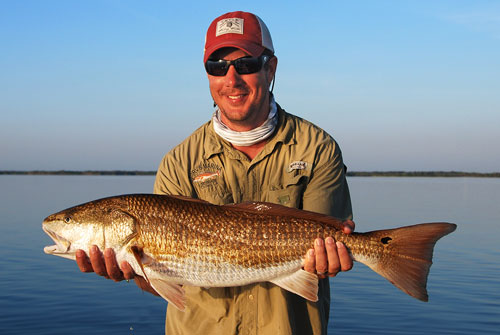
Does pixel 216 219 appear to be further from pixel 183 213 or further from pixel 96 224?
pixel 96 224

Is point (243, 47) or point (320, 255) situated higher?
point (243, 47)

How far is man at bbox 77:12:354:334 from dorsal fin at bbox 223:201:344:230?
282 millimetres

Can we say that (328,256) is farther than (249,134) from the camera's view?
No

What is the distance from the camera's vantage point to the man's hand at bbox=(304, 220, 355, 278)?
4480mm

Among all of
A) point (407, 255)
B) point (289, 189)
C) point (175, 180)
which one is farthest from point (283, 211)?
point (175, 180)

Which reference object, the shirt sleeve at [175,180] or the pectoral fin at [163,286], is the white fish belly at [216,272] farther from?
the shirt sleeve at [175,180]

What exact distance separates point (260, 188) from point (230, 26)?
59.6 inches

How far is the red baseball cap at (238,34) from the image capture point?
→ 5.22m

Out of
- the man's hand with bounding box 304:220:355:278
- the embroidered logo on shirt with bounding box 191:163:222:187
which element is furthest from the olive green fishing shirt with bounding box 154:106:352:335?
the man's hand with bounding box 304:220:355:278

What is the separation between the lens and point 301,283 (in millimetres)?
4539

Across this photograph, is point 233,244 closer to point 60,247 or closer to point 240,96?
point 240,96

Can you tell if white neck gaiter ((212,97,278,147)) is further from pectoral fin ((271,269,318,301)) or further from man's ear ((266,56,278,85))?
pectoral fin ((271,269,318,301))

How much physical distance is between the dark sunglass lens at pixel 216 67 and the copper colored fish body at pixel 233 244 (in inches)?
52.3

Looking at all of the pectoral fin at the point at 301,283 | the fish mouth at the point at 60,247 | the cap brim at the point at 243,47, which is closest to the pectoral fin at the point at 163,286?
the fish mouth at the point at 60,247
